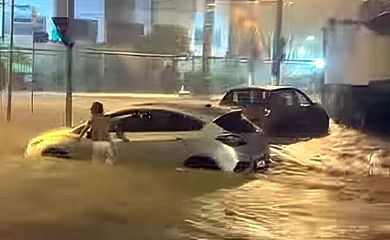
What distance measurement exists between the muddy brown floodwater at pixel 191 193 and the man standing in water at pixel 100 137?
0.06 meters

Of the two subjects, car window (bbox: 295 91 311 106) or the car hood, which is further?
the car hood

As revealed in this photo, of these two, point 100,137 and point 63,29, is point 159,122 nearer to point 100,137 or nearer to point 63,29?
point 100,137

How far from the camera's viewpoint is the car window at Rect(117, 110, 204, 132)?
4.43 m

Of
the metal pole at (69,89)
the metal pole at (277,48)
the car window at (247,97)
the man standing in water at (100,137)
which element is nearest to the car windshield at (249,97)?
the car window at (247,97)

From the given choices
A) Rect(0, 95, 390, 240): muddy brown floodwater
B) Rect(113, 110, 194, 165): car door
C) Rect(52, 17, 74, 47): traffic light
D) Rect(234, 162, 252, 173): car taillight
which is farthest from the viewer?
Rect(52, 17, 74, 47): traffic light

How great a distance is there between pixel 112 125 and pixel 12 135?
640 mm

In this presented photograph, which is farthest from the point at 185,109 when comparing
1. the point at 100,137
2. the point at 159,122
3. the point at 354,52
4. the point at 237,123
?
the point at 354,52

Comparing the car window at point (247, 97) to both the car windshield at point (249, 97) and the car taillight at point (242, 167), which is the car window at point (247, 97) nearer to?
the car windshield at point (249, 97)

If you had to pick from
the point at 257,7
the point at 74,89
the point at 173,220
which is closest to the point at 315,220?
the point at 173,220

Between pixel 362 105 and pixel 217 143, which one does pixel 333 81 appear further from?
pixel 217 143

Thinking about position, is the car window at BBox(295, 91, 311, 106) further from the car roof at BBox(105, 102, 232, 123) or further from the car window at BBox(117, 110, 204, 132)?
the car window at BBox(117, 110, 204, 132)

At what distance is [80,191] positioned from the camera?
4348mm

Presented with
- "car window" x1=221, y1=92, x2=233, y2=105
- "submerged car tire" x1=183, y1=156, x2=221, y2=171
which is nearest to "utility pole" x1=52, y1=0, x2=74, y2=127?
"submerged car tire" x1=183, y1=156, x2=221, y2=171

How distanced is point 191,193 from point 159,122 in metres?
0.47
